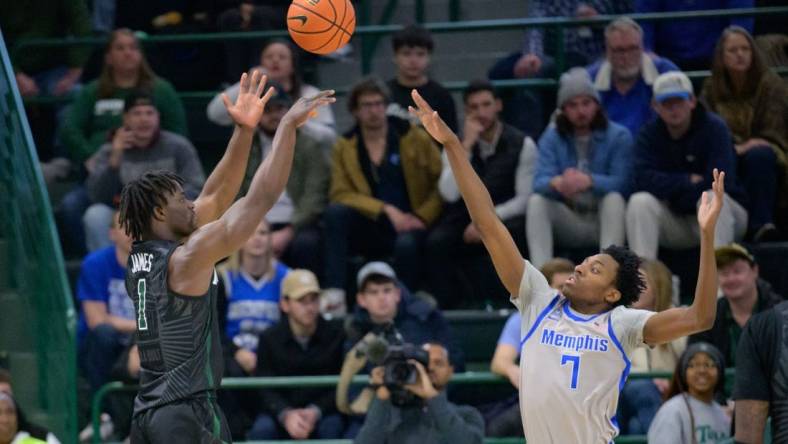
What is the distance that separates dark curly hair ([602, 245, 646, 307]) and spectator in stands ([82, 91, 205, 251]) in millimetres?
4706

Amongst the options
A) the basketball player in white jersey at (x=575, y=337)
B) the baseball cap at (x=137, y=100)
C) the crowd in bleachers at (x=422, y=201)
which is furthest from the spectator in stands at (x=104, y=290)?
the basketball player in white jersey at (x=575, y=337)

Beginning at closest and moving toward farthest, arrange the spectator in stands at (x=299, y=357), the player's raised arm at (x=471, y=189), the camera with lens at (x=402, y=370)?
the player's raised arm at (x=471, y=189), the camera with lens at (x=402, y=370), the spectator in stands at (x=299, y=357)

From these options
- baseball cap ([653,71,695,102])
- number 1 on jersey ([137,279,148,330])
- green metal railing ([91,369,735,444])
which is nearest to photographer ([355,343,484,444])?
green metal railing ([91,369,735,444])

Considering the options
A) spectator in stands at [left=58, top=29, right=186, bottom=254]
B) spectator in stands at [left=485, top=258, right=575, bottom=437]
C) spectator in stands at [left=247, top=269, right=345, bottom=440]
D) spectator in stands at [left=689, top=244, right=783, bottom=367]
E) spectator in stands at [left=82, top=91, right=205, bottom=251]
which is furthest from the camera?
spectator in stands at [left=58, top=29, right=186, bottom=254]

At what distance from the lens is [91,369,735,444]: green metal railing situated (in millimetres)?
9329

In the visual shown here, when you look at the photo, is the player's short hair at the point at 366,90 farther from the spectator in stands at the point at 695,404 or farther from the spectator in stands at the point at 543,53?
the spectator in stands at the point at 695,404

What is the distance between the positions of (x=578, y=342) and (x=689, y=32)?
6113 millimetres

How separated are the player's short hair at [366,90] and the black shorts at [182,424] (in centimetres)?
466

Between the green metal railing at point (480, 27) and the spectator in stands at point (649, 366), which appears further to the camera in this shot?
the green metal railing at point (480, 27)

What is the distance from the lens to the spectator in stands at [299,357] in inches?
387

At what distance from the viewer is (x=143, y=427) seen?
6.81 metres

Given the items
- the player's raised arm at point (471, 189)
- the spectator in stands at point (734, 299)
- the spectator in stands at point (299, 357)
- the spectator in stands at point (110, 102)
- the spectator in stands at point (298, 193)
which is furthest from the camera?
the spectator in stands at point (110, 102)

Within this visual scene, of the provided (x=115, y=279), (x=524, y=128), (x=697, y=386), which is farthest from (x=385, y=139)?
(x=697, y=386)

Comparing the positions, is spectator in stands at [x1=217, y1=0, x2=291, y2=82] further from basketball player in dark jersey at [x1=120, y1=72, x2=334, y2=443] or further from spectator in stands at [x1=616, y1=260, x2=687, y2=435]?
basketball player in dark jersey at [x1=120, y1=72, x2=334, y2=443]
